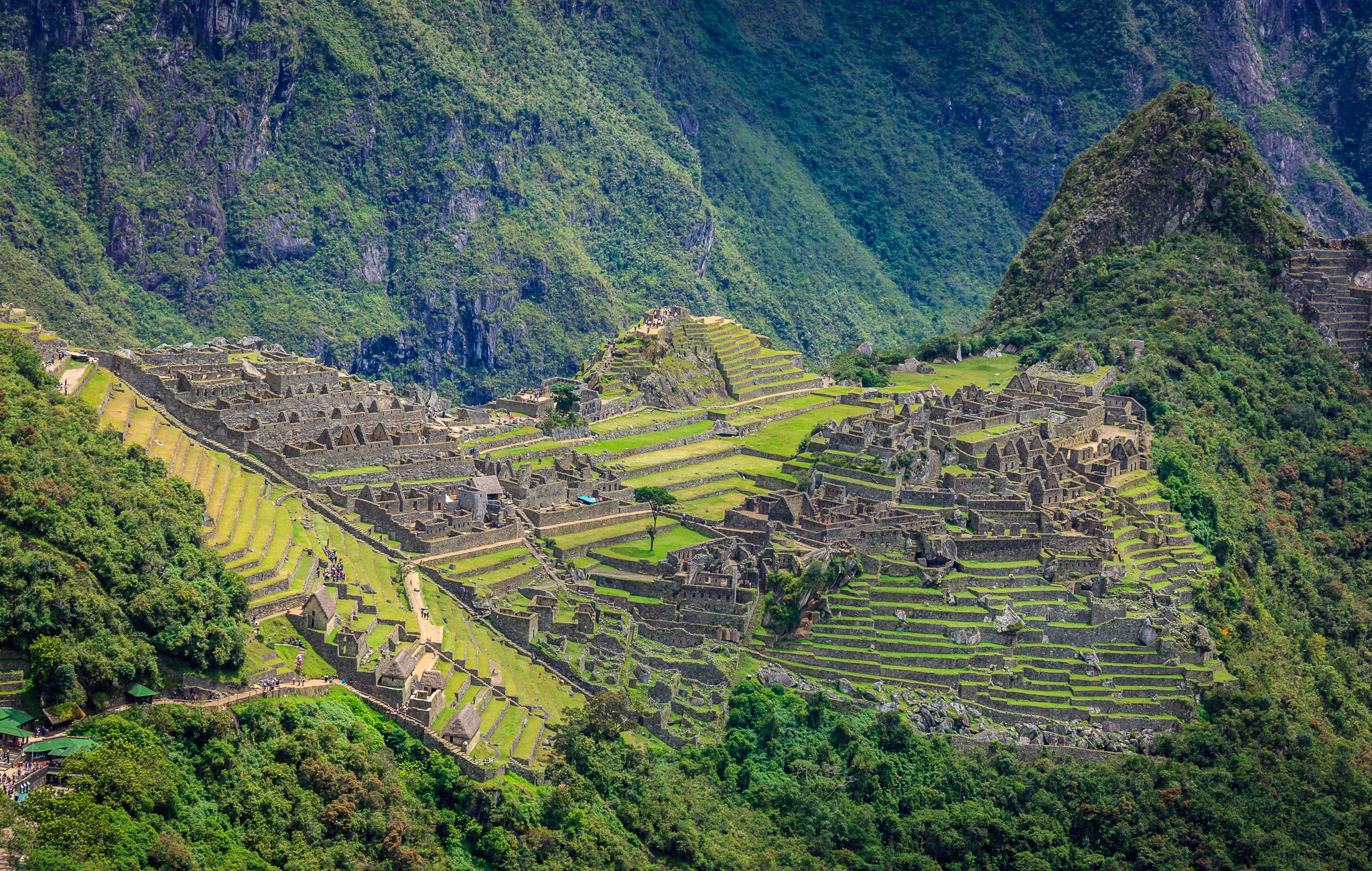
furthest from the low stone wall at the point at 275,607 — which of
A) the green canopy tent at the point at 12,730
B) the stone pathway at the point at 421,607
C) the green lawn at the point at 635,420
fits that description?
the green lawn at the point at 635,420

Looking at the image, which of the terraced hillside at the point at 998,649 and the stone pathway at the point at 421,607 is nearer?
the stone pathway at the point at 421,607

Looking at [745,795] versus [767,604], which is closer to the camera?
[745,795]

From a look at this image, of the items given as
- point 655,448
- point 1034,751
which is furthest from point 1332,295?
point 1034,751

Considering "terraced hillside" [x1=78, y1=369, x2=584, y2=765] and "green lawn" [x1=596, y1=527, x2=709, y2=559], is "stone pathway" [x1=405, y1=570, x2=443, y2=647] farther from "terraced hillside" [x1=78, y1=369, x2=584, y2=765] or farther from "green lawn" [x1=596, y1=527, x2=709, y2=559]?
"green lawn" [x1=596, y1=527, x2=709, y2=559]

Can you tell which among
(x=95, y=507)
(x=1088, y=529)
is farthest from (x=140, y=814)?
(x=1088, y=529)

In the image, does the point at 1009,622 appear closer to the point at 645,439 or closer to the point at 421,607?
the point at 421,607

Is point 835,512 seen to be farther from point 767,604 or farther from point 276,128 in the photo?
point 276,128

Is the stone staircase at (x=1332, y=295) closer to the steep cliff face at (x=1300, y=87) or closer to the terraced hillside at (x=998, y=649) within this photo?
the terraced hillside at (x=998, y=649)
